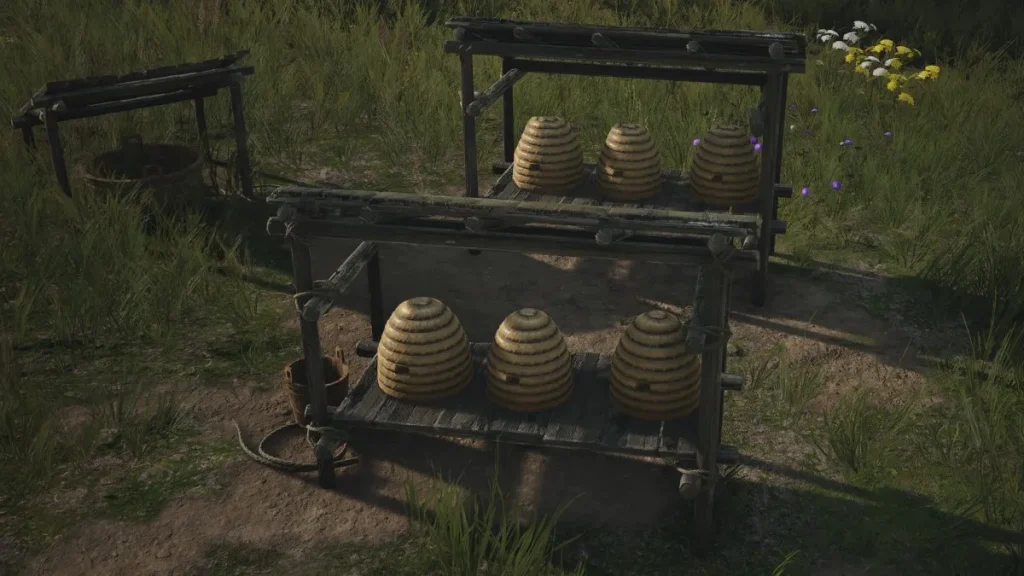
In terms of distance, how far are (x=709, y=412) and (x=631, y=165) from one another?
255cm

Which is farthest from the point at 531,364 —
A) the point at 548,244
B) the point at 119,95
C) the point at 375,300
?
the point at 119,95

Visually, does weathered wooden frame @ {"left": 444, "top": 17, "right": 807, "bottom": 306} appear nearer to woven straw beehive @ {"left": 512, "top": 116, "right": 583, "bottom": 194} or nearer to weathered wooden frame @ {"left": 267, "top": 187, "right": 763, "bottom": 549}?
woven straw beehive @ {"left": 512, "top": 116, "right": 583, "bottom": 194}

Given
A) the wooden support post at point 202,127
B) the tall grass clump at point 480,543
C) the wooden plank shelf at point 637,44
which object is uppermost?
the wooden plank shelf at point 637,44

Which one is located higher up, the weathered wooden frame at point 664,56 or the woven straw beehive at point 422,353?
the weathered wooden frame at point 664,56

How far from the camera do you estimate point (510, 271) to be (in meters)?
6.78

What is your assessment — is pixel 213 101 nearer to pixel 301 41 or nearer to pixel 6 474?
pixel 301 41

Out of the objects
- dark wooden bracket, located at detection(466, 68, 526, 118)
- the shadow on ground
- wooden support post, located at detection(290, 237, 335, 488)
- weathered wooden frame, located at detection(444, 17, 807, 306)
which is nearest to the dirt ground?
the shadow on ground

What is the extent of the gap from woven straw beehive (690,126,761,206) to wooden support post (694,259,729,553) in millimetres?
2103

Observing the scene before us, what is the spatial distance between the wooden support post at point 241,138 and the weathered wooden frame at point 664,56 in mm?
1735

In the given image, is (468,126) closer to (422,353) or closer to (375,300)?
(375,300)

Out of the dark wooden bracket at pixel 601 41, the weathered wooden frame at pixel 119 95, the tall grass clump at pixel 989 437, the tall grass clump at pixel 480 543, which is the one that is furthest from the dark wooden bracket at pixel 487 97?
the tall grass clump at pixel 989 437

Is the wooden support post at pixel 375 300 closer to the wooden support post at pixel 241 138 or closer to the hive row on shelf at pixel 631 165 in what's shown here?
the hive row on shelf at pixel 631 165

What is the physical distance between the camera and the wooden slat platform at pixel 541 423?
427cm

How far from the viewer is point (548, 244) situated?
404cm
